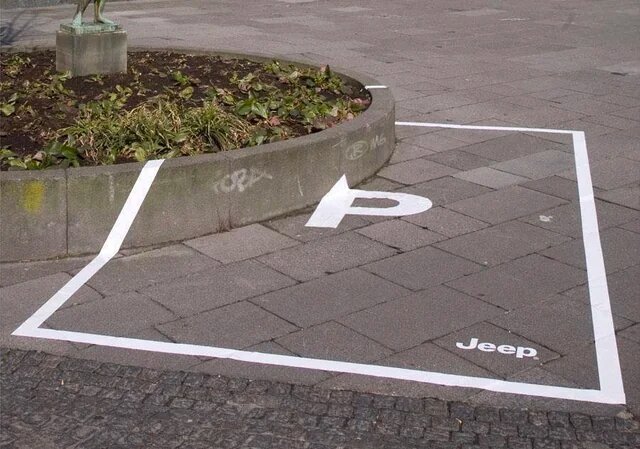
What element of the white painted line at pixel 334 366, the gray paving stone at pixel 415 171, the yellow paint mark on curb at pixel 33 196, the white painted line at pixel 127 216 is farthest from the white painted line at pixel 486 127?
the white painted line at pixel 334 366

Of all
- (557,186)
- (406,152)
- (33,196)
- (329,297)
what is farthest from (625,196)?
(33,196)

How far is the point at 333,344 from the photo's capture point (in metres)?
5.59

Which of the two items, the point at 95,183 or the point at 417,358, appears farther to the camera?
the point at 95,183

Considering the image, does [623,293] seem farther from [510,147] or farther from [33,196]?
[33,196]

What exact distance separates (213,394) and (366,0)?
16372 millimetres

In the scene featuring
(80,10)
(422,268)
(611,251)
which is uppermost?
(80,10)

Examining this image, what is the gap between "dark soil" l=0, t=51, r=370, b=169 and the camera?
320 inches

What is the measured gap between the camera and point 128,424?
4754 millimetres

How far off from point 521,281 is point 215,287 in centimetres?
180

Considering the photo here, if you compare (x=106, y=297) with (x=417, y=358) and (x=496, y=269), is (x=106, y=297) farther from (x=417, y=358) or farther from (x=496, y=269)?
(x=496, y=269)

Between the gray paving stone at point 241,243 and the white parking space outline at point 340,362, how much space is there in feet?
1.66

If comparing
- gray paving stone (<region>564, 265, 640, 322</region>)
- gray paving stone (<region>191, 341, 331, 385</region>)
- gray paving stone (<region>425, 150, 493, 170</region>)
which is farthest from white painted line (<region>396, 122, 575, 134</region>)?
gray paving stone (<region>191, 341, 331, 385</region>)

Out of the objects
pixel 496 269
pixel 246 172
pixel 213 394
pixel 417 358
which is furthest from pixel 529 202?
pixel 213 394

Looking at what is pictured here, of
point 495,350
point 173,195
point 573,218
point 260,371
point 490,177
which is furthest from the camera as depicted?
point 490,177
